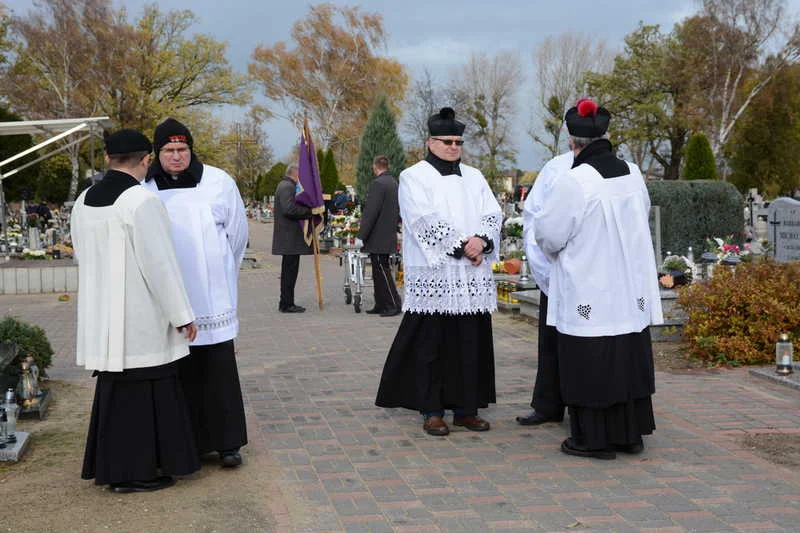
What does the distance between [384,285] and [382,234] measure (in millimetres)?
660

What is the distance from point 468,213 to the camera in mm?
5871

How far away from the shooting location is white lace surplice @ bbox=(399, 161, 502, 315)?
579 cm

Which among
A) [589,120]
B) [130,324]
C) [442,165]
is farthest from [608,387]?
[130,324]

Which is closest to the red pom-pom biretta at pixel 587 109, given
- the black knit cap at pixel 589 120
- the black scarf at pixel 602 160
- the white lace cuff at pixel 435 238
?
the black knit cap at pixel 589 120

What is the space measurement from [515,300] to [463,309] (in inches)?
243

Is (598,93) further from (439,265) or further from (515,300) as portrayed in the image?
(439,265)

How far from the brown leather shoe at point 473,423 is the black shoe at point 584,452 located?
2.27 ft

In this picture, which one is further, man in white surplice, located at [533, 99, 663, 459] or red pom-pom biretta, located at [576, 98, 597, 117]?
red pom-pom biretta, located at [576, 98, 597, 117]

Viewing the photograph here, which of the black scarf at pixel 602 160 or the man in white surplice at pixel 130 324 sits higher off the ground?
the black scarf at pixel 602 160

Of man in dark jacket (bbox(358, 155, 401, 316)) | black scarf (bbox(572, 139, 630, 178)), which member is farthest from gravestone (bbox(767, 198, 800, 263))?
black scarf (bbox(572, 139, 630, 178))

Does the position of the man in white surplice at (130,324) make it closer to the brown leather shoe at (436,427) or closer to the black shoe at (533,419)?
the brown leather shoe at (436,427)

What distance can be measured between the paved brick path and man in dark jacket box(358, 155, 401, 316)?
341cm

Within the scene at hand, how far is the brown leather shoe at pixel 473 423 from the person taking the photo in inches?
235

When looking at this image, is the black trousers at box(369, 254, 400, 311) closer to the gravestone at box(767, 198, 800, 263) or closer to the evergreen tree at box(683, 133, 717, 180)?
the gravestone at box(767, 198, 800, 263)
